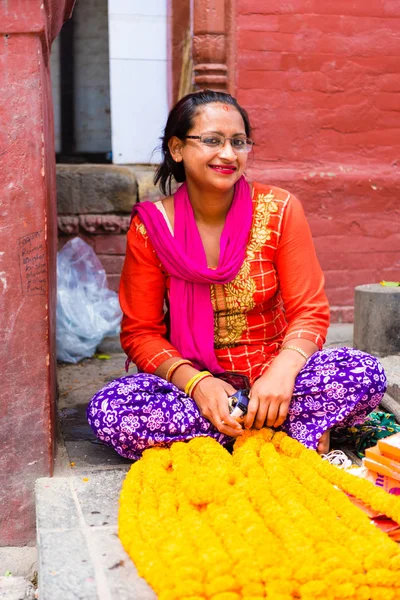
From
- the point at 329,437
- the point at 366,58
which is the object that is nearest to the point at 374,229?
the point at 366,58

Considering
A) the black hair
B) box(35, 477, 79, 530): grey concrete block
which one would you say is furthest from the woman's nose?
box(35, 477, 79, 530): grey concrete block

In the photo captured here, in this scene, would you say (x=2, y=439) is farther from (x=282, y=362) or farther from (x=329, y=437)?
(x=329, y=437)

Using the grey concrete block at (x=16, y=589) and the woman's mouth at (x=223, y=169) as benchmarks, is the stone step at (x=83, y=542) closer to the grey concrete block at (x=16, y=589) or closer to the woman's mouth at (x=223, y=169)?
the grey concrete block at (x=16, y=589)

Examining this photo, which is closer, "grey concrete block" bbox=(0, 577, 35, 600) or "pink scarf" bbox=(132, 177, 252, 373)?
"grey concrete block" bbox=(0, 577, 35, 600)

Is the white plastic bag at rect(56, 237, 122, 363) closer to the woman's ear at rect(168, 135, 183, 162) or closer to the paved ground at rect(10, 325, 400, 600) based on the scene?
the paved ground at rect(10, 325, 400, 600)

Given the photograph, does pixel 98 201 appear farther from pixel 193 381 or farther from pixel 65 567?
pixel 65 567

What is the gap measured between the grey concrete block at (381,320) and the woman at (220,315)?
3.73ft

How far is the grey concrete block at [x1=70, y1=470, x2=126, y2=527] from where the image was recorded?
2.54m

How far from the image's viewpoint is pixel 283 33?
5035 mm

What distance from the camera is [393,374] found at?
381 cm

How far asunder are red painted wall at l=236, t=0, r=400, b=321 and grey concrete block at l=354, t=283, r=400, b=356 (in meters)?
0.99

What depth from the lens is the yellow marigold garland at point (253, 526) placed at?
202 centimetres

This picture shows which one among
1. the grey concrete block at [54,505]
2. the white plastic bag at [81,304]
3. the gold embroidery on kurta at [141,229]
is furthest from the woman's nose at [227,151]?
the white plastic bag at [81,304]

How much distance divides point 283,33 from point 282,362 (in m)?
2.85
